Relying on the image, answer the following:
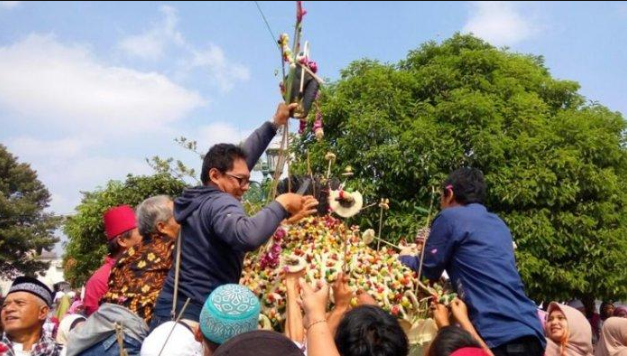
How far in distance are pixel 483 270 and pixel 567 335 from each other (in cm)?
161

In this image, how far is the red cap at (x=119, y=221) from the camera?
4.52m

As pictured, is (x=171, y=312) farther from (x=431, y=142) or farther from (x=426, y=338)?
(x=431, y=142)

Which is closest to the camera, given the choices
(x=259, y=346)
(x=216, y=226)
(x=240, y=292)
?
(x=259, y=346)

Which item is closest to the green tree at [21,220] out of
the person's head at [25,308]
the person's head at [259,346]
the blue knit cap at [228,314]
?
the person's head at [25,308]

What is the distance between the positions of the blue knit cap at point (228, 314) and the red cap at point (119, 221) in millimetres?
2083

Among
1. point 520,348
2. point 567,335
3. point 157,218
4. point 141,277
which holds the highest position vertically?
point 157,218

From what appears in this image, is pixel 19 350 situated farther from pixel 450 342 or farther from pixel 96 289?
pixel 450 342

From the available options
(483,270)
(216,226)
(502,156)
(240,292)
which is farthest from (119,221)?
(502,156)

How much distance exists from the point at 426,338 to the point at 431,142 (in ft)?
32.1

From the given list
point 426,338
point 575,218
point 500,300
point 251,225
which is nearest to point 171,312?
point 251,225

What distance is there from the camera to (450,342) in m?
2.83

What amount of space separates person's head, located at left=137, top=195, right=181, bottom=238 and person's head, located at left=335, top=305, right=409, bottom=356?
1496mm

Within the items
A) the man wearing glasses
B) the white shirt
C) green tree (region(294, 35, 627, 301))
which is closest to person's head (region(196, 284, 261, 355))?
the man wearing glasses

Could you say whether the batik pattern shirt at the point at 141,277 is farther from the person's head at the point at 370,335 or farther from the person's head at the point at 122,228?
the person's head at the point at 370,335
